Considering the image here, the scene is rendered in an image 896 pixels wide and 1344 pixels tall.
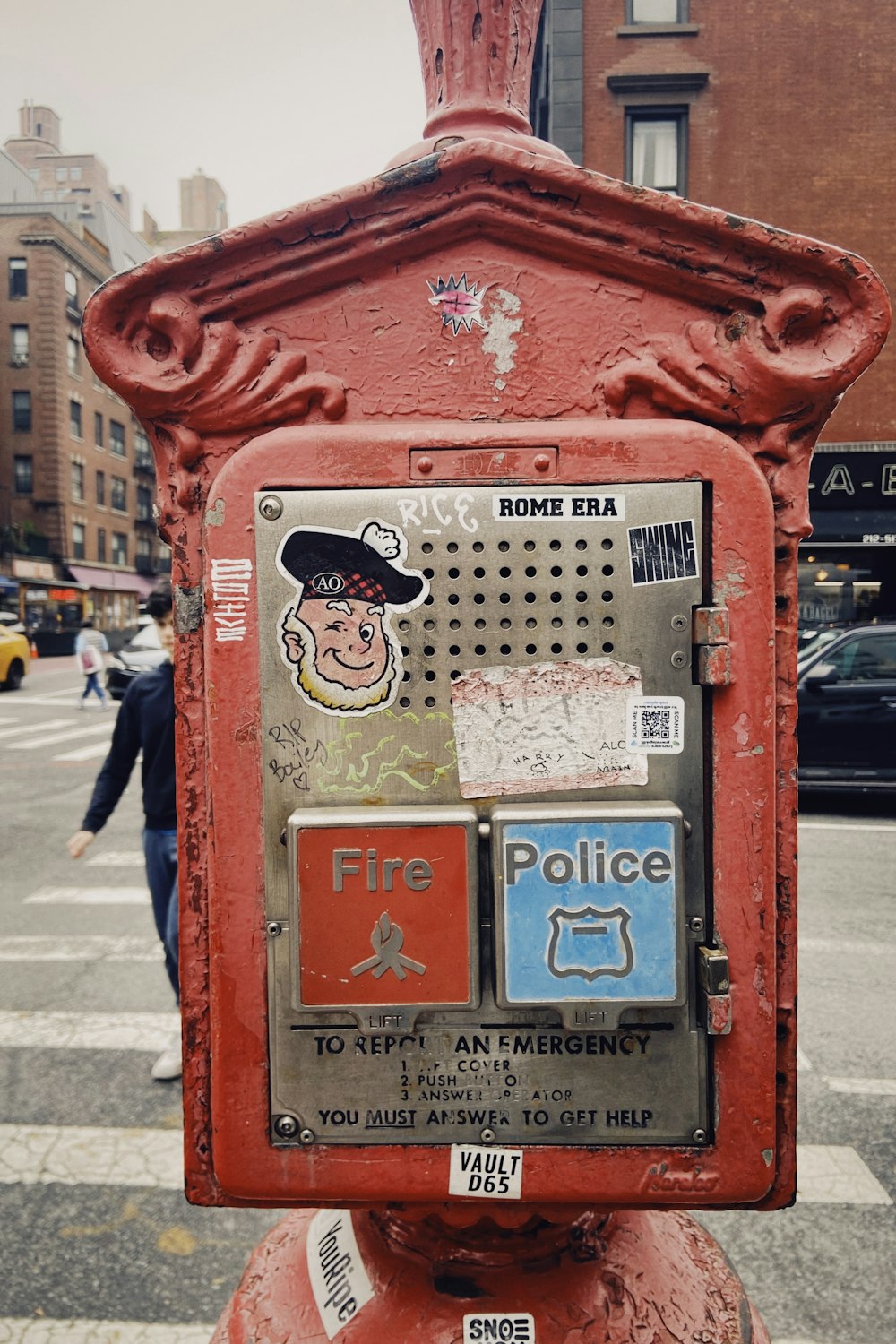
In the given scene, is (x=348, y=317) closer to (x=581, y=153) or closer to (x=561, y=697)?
(x=561, y=697)

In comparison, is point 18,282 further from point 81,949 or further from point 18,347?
point 81,949

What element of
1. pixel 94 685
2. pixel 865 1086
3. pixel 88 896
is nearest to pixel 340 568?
pixel 865 1086

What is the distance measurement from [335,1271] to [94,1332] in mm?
1231

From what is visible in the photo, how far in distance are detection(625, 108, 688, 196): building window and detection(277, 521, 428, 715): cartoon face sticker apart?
1415 centimetres

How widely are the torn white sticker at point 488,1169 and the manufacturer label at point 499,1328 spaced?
1.14 feet

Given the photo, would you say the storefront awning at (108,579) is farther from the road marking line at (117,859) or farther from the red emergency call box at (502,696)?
the red emergency call box at (502,696)

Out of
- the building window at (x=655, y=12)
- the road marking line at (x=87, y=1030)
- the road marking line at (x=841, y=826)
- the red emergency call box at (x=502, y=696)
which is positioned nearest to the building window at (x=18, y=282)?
the building window at (x=655, y=12)

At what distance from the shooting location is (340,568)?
1.15 m

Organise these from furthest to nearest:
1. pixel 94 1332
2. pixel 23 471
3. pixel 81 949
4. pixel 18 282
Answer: pixel 23 471
pixel 18 282
pixel 81 949
pixel 94 1332

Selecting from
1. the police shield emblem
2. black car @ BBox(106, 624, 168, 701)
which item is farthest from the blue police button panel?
black car @ BBox(106, 624, 168, 701)

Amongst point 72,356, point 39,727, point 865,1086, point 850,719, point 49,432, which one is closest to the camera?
point 865,1086

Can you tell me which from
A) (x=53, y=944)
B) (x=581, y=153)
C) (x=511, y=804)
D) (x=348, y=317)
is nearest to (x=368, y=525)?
(x=348, y=317)

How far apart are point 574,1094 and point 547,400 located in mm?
942

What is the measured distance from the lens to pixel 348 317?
1.20m
